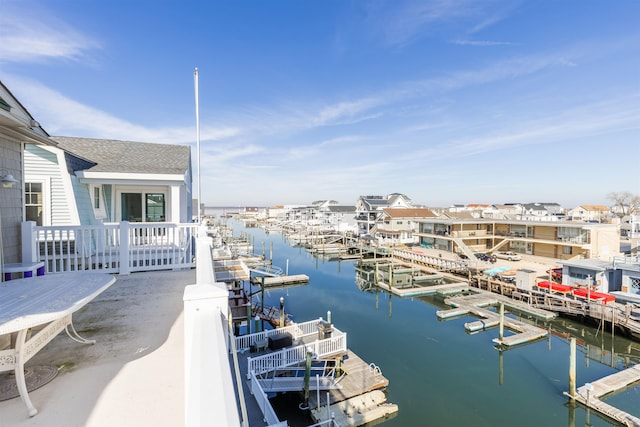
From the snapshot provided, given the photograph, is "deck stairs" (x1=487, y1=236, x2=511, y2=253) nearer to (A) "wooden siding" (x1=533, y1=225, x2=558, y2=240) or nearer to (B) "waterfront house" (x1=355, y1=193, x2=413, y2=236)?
(A) "wooden siding" (x1=533, y1=225, x2=558, y2=240)

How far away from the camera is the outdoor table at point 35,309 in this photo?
2.30 meters

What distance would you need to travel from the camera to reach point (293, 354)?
39.0 ft

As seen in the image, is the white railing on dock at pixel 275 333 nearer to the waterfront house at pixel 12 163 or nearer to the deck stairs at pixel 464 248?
the waterfront house at pixel 12 163

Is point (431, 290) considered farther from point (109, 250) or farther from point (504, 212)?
point (504, 212)

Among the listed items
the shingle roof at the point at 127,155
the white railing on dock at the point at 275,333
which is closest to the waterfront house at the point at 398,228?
the white railing on dock at the point at 275,333

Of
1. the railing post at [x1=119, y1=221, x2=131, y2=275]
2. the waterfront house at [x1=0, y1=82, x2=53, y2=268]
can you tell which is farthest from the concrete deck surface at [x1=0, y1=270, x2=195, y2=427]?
the waterfront house at [x1=0, y1=82, x2=53, y2=268]

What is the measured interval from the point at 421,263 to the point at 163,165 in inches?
1139

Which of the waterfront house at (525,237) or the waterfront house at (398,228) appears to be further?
the waterfront house at (398,228)

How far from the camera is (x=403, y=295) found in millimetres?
25016

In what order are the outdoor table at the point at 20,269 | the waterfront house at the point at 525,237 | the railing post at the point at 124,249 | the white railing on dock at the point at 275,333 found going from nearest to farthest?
1. the outdoor table at the point at 20,269
2. the railing post at the point at 124,249
3. the white railing on dock at the point at 275,333
4. the waterfront house at the point at 525,237

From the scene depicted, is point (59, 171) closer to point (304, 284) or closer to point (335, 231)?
point (304, 284)

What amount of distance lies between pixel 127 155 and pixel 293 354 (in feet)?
31.3

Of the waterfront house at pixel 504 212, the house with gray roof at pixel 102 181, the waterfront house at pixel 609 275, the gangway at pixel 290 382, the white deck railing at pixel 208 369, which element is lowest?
the gangway at pixel 290 382

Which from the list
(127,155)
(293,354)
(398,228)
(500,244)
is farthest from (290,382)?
(398,228)
